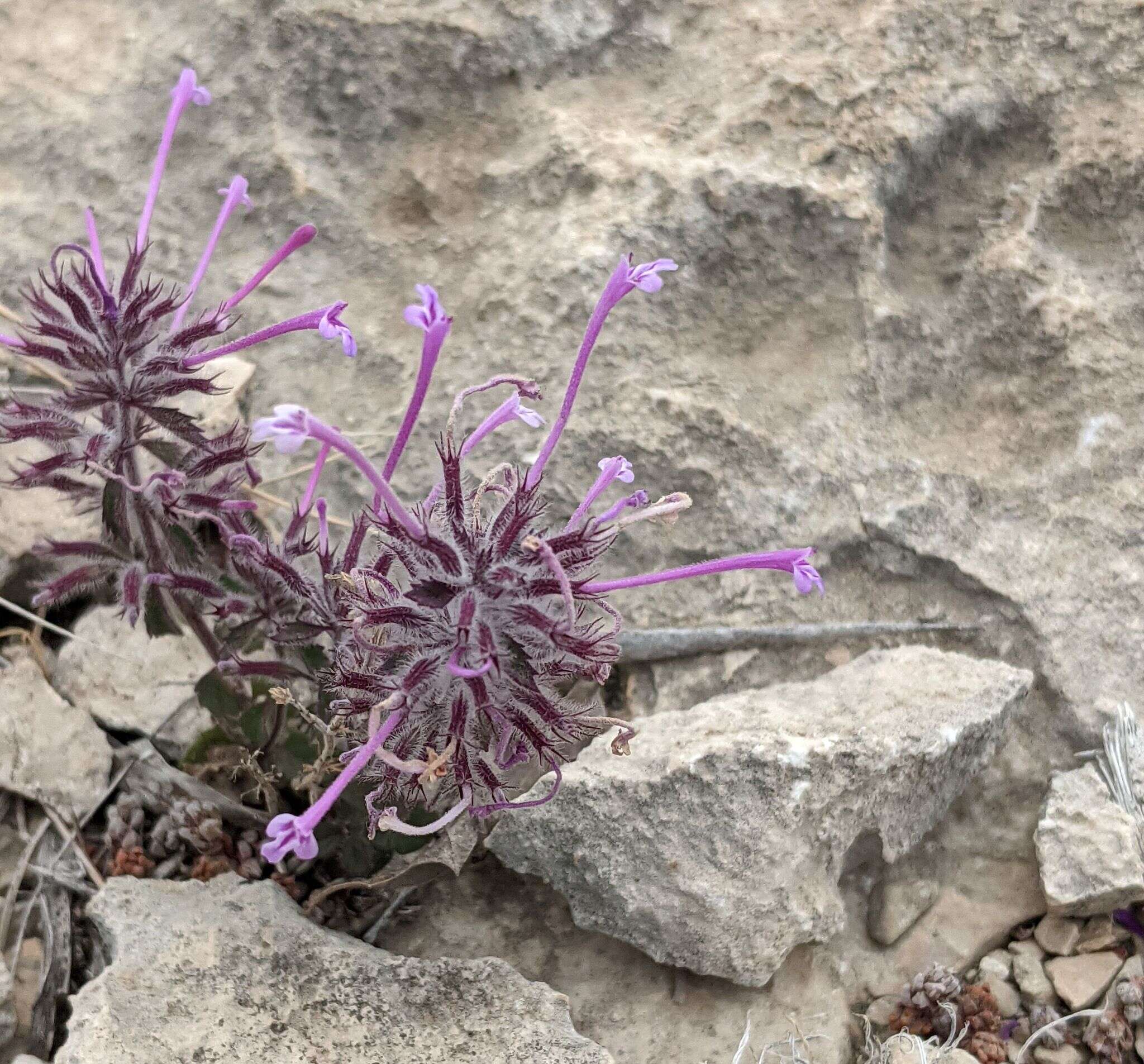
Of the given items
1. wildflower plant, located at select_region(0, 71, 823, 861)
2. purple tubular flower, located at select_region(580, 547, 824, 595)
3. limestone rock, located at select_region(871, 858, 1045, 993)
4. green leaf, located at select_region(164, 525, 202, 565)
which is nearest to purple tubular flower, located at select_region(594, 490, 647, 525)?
wildflower plant, located at select_region(0, 71, 823, 861)

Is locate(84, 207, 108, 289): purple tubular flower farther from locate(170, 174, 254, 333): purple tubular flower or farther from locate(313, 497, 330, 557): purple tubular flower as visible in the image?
locate(313, 497, 330, 557): purple tubular flower

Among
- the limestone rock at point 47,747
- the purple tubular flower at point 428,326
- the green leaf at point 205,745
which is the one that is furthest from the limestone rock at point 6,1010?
the purple tubular flower at point 428,326

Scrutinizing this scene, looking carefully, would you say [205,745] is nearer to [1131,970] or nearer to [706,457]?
[706,457]

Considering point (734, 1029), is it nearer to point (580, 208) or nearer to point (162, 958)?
point (162, 958)

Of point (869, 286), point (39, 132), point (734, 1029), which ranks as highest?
point (39, 132)

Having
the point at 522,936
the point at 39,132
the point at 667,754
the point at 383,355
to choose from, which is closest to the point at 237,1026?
the point at 522,936

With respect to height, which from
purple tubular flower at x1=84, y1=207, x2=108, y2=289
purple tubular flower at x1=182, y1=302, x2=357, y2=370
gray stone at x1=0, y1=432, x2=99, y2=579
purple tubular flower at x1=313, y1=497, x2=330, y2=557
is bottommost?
gray stone at x1=0, y1=432, x2=99, y2=579
